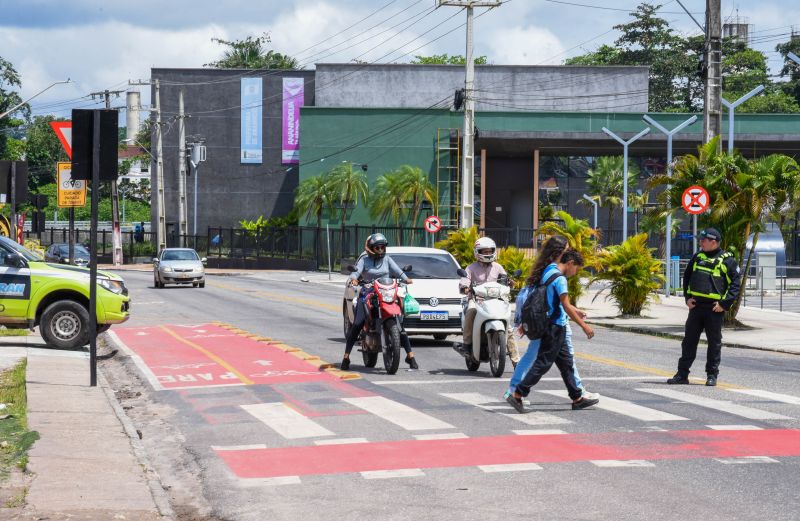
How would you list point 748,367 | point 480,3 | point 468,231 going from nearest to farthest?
1. point 748,367
2. point 468,231
3. point 480,3

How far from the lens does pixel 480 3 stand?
4191 cm

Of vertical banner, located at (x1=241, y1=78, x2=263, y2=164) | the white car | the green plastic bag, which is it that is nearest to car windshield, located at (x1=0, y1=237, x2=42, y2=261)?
the white car

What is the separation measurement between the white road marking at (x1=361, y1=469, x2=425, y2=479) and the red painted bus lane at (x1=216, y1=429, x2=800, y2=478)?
117 millimetres

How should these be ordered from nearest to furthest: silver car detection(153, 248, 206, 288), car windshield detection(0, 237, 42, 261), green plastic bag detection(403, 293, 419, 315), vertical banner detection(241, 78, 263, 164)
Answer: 1. green plastic bag detection(403, 293, 419, 315)
2. car windshield detection(0, 237, 42, 261)
3. silver car detection(153, 248, 206, 288)
4. vertical banner detection(241, 78, 263, 164)

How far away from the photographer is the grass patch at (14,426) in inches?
362

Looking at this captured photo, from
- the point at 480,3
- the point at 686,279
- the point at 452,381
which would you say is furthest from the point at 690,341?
the point at 480,3

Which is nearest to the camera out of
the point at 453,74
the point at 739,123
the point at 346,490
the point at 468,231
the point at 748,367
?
the point at 346,490

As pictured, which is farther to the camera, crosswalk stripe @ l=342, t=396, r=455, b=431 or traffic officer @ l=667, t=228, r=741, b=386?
traffic officer @ l=667, t=228, r=741, b=386

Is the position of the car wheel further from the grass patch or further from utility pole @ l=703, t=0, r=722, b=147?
utility pole @ l=703, t=0, r=722, b=147

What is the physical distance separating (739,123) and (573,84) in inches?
524

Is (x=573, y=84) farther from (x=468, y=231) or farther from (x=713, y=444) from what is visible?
(x=713, y=444)

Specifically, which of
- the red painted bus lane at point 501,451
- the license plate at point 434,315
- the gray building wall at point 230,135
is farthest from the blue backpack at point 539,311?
the gray building wall at point 230,135

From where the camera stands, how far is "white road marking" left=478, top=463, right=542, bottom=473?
29.7 ft

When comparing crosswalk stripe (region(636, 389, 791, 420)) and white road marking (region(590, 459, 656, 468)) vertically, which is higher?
white road marking (region(590, 459, 656, 468))
